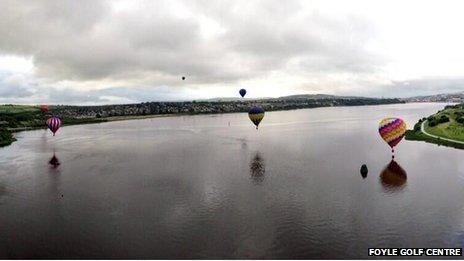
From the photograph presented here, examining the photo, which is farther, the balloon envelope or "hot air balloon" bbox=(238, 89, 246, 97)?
"hot air balloon" bbox=(238, 89, 246, 97)

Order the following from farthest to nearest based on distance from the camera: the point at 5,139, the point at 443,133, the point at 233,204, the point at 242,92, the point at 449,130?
1. the point at 242,92
2. the point at 5,139
3. the point at 449,130
4. the point at 443,133
5. the point at 233,204

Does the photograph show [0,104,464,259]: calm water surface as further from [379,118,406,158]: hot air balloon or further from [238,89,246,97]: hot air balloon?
[238,89,246,97]: hot air balloon

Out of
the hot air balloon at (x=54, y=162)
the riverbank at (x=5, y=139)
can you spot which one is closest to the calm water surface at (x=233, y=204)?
the hot air balloon at (x=54, y=162)

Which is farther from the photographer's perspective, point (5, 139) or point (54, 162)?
point (5, 139)

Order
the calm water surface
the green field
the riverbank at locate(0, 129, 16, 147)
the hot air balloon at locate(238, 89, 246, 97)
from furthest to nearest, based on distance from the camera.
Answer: the hot air balloon at locate(238, 89, 246, 97) → the riverbank at locate(0, 129, 16, 147) → the green field → the calm water surface

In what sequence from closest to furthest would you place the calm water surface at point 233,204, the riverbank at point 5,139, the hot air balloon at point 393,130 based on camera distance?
the calm water surface at point 233,204
the hot air balloon at point 393,130
the riverbank at point 5,139

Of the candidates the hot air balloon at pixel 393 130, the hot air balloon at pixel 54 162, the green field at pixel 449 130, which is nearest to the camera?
the hot air balloon at pixel 393 130

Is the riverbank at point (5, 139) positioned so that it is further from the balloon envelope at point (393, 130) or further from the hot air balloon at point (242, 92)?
the balloon envelope at point (393, 130)

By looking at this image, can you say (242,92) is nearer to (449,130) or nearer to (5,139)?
(449,130)

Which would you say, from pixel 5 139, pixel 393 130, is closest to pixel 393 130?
pixel 393 130

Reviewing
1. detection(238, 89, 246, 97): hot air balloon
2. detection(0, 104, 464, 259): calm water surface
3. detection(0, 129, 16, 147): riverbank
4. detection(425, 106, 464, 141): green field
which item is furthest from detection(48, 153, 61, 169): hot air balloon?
detection(425, 106, 464, 141): green field
